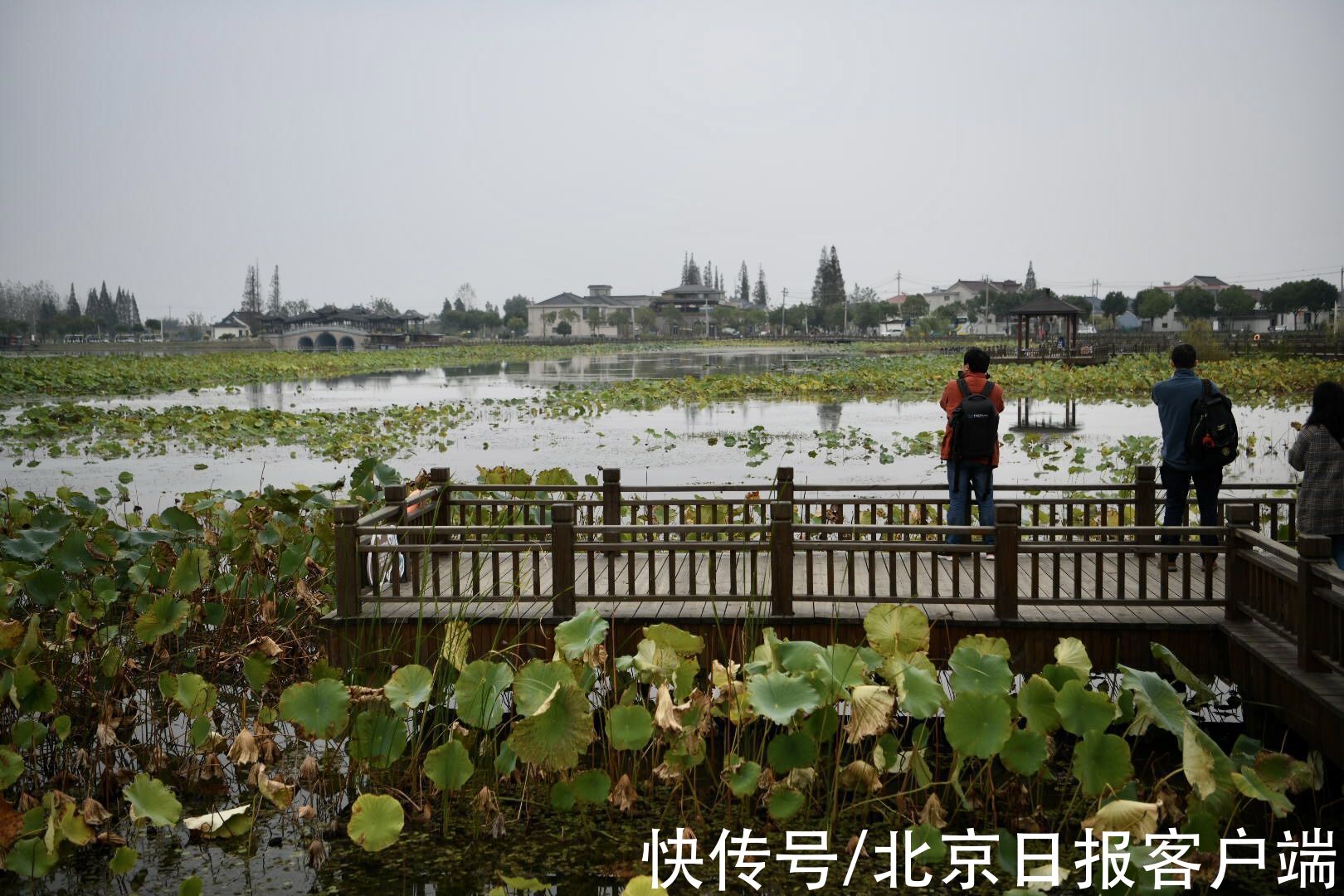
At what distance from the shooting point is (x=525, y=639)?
6.54 m

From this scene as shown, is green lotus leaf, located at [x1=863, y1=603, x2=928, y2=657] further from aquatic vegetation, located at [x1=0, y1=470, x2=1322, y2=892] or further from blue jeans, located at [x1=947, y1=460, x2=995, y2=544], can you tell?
blue jeans, located at [x1=947, y1=460, x2=995, y2=544]

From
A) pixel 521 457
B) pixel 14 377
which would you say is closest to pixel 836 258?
pixel 14 377

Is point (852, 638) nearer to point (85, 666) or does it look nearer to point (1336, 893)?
point (1336, 893)

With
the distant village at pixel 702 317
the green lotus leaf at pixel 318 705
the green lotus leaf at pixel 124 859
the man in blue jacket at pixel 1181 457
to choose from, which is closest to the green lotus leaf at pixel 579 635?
the green lotus leaf at pixel 318 705

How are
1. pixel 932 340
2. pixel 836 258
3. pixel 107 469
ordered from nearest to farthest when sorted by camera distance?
pixel 107 469 → pixel 932 340 → pixel 836 258

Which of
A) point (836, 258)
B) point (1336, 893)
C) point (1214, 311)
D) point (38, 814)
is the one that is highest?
point (836, 258)

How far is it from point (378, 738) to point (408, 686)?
0.32 m

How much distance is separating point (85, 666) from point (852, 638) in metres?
4.51

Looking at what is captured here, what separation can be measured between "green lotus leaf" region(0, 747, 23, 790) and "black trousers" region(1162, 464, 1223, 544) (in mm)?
6862

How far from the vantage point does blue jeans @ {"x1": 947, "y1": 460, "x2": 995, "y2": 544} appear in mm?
7680

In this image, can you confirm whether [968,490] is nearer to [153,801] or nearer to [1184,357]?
[1184,357]

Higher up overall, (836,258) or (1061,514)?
(836,258)

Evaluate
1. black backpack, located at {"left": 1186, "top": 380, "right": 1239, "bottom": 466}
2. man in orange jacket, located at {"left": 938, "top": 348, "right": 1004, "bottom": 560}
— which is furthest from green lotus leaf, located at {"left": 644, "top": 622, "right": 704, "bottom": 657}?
black backpack, located at {"left": 1186, "top": 380, "right": 1239, "bottom": 466}

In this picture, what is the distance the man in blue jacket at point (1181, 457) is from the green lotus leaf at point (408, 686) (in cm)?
507
